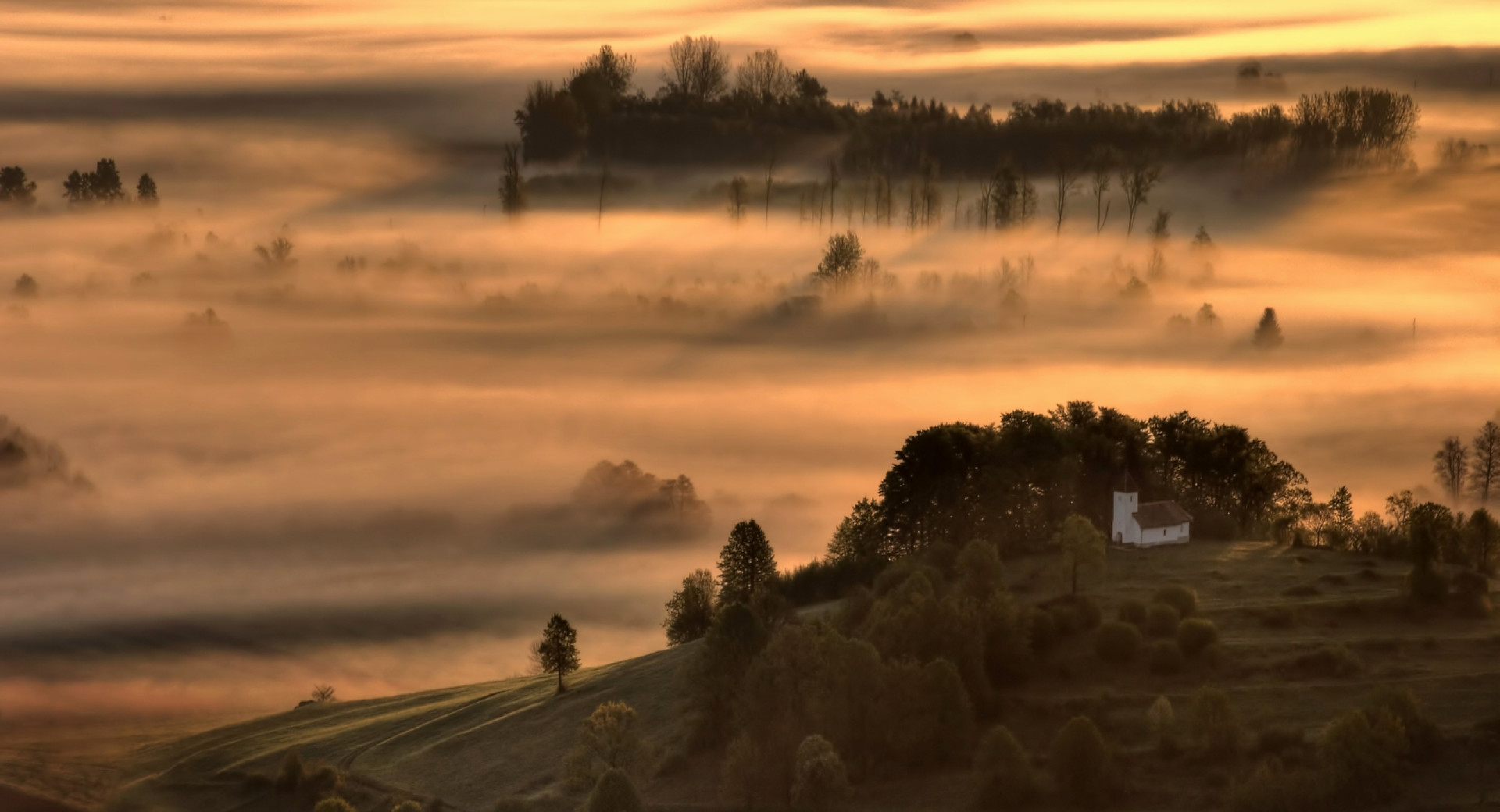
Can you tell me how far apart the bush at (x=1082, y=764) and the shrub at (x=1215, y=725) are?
6.13 m

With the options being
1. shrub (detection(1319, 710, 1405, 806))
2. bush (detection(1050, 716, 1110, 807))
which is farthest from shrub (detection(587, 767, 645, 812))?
shrub (detection(1319, 710, 1405, 806))

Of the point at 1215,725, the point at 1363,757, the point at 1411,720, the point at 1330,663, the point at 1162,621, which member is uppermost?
the point at 1162,621

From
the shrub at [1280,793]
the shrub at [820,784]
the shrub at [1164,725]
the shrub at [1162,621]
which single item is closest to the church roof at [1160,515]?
the shrub at [1162,621]

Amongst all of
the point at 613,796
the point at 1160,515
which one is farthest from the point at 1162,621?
the point at 613,796

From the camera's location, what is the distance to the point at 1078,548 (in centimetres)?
15112

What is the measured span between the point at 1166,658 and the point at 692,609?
2439 inches

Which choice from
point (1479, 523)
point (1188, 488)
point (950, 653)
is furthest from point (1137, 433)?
point (950, 653)

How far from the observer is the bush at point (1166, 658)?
451 ft

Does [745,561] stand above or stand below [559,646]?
above

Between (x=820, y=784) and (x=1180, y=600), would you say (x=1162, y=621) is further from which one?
(x=820, y=784)

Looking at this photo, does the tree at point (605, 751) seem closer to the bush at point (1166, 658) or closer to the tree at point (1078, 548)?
the tree at point (1078, 548)

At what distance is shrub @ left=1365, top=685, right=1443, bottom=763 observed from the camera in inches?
4710

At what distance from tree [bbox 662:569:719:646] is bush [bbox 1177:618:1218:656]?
183 feet

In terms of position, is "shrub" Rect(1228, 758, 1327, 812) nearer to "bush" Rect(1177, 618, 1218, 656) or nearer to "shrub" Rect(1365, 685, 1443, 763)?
"shrub" Rect(1365, 685, 1443, 763)
